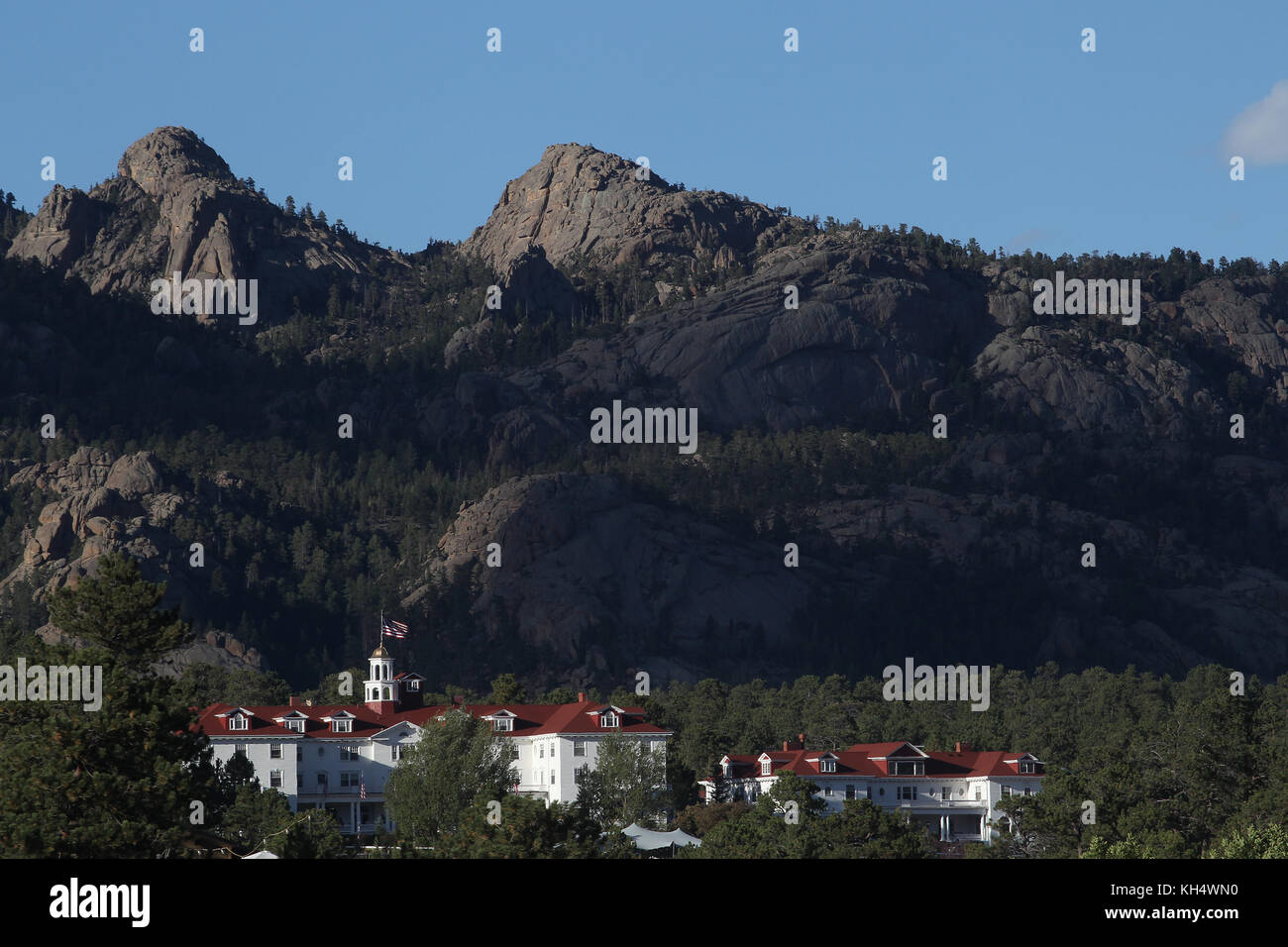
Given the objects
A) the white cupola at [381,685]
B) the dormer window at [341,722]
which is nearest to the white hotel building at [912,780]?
the dormer window at [341,722]

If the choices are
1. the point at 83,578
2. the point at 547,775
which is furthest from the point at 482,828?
the point at 547,775

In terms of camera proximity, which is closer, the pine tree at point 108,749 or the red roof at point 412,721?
the pine tree at point 108,749

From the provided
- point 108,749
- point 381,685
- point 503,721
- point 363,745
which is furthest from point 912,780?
point 108,749

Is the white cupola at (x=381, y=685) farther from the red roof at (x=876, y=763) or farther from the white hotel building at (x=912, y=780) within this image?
the white hotel building at (x=912, y=780)

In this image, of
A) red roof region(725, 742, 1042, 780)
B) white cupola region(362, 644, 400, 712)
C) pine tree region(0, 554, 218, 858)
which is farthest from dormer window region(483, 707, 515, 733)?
pine tree region(0, 554, 218, 858)

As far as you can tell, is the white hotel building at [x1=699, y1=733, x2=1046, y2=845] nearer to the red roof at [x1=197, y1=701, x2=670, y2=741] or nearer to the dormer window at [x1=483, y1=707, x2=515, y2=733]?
the red roof at [x1=197, y1=701, x2=670, y2=741]

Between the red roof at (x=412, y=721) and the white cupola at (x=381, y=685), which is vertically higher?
the white cupola at (x=381, y=685)
